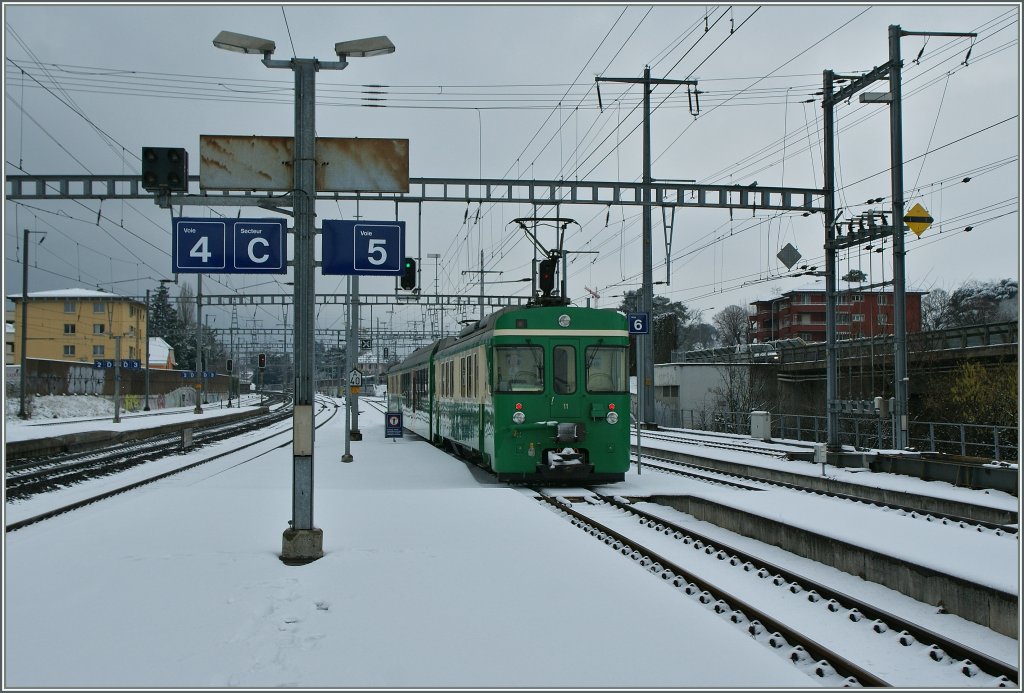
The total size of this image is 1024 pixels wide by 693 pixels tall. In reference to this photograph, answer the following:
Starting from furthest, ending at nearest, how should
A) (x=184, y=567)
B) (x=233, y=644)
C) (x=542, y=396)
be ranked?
(x=542, y=396), (x=184, y=567), (x=233, y=644)

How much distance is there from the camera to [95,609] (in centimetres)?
685

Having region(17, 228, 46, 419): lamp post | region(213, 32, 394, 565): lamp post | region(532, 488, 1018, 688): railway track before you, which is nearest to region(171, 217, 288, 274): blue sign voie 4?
region(213, 32, 394, 565): lamp post

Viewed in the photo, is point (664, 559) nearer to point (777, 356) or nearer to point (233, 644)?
point (233, 644)

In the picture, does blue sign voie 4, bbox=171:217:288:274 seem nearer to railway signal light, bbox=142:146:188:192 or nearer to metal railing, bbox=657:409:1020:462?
railway signal light, bbox=142:146:188:192

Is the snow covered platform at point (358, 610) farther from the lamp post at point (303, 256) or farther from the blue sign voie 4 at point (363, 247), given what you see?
the blue sign voie 4 at point (363, 247)

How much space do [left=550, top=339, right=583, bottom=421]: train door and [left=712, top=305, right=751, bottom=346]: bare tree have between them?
9331cm

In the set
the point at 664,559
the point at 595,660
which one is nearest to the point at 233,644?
the point at 595,660

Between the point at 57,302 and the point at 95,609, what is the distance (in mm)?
78930

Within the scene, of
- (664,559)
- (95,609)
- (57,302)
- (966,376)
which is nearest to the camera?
(95,609)

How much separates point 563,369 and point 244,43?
8.36 m

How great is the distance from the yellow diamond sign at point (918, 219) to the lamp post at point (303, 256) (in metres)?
14.0

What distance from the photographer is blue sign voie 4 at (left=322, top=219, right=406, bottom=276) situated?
1006 centimetres

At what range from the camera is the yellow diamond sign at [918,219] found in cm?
1905

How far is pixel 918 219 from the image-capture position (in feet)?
62.7
